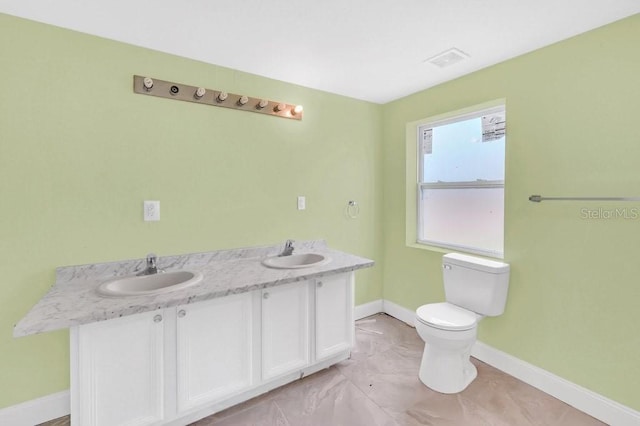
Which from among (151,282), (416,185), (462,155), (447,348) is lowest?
(447,348)

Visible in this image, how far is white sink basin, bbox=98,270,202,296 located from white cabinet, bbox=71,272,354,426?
0.14 meters

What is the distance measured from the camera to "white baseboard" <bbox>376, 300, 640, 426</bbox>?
1641mm

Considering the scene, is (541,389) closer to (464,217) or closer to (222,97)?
(464,217)

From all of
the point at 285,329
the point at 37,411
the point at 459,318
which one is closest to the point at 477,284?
the point at 459,318

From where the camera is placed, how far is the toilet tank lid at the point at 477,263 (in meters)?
2.06

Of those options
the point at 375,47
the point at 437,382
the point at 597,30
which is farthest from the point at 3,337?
the point at 597,30

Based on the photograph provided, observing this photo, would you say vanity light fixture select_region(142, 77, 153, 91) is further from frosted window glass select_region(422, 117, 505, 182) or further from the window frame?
frosted window glass select_region(422, 117, 505, 182)

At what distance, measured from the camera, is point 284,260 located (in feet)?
7.48

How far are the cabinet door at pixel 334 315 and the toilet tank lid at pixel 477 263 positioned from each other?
815 millimetres

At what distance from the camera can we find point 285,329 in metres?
1.92

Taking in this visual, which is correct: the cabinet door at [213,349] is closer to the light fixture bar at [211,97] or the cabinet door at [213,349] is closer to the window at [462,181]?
the light fixture bar at [211,97]

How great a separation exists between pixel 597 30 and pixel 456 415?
7.80ft

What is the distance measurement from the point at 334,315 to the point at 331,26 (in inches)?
73.3

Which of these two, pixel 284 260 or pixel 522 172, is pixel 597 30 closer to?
pixel 522 172
